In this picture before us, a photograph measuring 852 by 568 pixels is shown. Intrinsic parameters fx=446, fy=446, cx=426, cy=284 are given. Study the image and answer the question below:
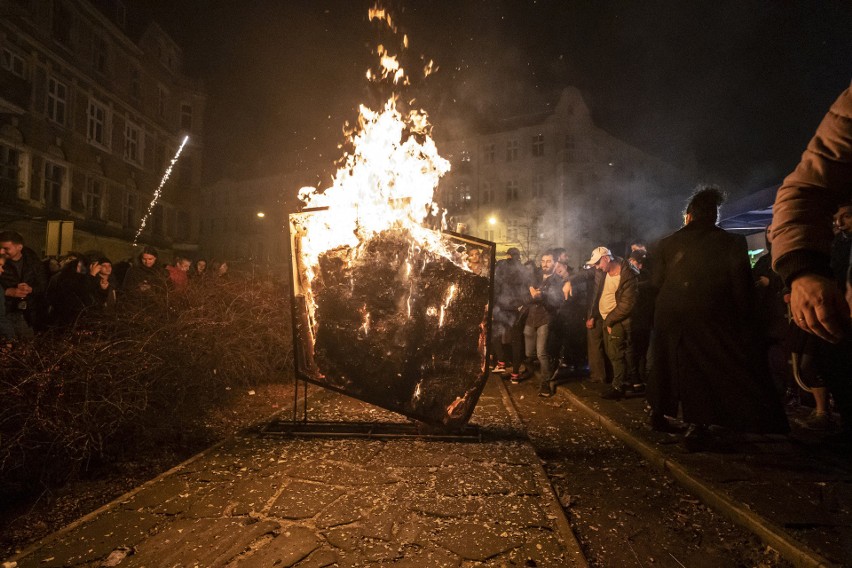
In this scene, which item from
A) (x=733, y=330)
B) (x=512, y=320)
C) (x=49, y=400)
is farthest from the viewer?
(x=512, y=320)

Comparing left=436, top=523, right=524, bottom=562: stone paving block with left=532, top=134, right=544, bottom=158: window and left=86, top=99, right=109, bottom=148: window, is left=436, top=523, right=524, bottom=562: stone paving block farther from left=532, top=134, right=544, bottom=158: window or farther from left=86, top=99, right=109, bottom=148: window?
left=532, top=134, right=544, bottom=158: window

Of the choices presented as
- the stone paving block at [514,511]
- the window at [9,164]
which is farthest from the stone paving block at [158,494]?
the window at [9,164]

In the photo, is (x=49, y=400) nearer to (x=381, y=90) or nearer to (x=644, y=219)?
(x=381, y=90)

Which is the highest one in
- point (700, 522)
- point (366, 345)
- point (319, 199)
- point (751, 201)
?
point (751, 201)

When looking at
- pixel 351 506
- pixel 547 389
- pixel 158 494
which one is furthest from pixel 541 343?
pixel 158 494

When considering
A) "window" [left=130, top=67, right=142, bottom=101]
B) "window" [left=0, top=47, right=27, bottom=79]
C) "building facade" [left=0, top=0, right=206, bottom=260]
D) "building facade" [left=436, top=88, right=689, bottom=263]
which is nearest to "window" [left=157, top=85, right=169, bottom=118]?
"building facade" [left=0, top=0, right=206, bottom=260]

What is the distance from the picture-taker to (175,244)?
94.5 ft

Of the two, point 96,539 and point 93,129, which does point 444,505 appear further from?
point 93,129

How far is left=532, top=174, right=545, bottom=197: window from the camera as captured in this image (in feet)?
138

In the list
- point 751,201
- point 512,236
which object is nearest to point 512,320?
point 751,201

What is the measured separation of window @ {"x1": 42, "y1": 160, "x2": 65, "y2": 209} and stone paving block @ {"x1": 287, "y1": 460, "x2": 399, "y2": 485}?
2208 cm

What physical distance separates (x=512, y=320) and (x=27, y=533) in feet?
23.0

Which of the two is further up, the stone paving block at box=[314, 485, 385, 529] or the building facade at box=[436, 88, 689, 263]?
the building facade at box=[436, 88, 689, 263]

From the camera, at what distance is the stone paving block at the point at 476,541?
8.53 ft
